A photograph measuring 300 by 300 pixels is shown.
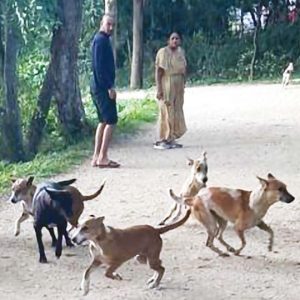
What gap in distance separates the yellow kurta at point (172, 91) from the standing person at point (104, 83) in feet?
5.72

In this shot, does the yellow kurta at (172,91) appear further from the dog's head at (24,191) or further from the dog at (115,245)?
the dog at (115,245)

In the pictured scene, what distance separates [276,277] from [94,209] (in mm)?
2996

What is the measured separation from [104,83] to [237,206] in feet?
15.1

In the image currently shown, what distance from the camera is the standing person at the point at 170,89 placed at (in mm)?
13297

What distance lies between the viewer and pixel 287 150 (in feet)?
44.6

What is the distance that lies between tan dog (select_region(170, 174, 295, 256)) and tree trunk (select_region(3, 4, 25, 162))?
5.98 m

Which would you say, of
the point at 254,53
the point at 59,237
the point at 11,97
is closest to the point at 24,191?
the point at 59,237

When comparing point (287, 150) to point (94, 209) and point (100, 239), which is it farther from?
point (100, 239)

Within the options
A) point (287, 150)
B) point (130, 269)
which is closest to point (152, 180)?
point (287, 150)

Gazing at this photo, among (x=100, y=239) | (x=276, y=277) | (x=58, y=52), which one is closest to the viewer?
(x=100, y=239)

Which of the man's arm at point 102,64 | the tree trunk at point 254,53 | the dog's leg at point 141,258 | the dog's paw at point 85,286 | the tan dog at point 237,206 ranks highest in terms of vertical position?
the man's arm at point 102,64

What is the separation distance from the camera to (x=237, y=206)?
7492mm

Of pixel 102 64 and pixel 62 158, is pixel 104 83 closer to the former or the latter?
pixel 102 64

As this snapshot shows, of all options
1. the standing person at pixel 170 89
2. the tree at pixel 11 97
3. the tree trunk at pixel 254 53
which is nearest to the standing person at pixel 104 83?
the tree at pixel 11 97
